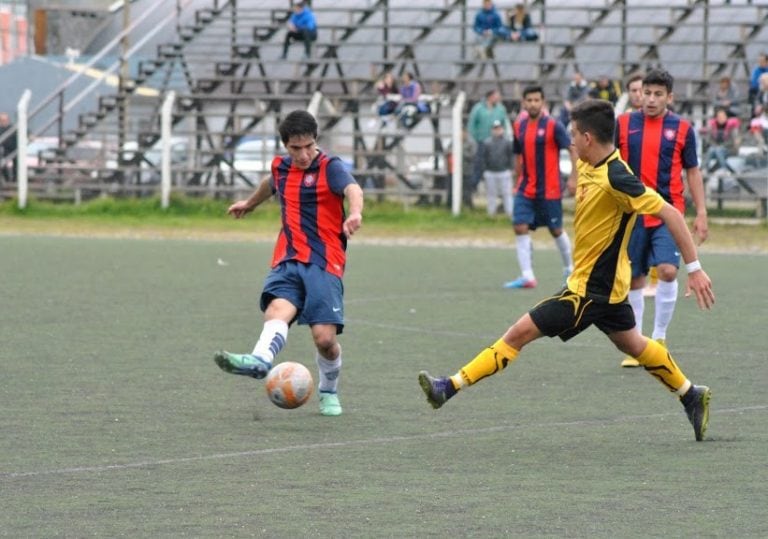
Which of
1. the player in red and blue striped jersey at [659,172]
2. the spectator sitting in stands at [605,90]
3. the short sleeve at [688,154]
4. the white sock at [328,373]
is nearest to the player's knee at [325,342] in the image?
the white sock at [328,373]

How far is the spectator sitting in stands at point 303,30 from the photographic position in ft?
101

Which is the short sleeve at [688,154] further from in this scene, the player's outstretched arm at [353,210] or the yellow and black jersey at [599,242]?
the player's outstretched arm at [353,210]

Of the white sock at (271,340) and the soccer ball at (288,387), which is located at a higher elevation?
the white sock at (271,340)

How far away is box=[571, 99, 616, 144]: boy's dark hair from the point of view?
756 centimetres

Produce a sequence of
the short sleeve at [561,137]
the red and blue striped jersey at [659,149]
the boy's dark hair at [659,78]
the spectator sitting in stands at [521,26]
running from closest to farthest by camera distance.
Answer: the boy's dark hair at [659,78] → the red and blue striped jersey at [659,149] → the short sleeve at [561,137] → the spectator sitting in stands at [521,26]

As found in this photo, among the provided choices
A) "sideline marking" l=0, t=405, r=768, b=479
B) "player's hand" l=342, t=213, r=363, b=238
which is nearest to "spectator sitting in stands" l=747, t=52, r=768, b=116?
"sideline marking" l=0, t=405, r=768, b=479

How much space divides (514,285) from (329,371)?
305 inches

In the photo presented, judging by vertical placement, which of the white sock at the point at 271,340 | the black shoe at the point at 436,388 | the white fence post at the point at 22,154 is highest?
the white sock at the point at 271,340

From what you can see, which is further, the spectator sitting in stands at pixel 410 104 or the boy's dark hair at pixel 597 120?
the spectator sitting in stands at pixel 410 104

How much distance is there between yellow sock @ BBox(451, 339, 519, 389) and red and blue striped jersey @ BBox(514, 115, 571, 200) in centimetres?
830

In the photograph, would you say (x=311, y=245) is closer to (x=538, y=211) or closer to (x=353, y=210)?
(x=353, y=210)

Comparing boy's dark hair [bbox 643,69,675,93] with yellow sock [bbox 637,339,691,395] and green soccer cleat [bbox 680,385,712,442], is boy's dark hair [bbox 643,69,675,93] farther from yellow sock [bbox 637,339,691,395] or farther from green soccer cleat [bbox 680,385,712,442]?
green soccer cleat [bbox 680,385,712,442]

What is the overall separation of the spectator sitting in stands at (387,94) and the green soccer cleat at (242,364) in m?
21.5

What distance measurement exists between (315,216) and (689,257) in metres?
2.06
